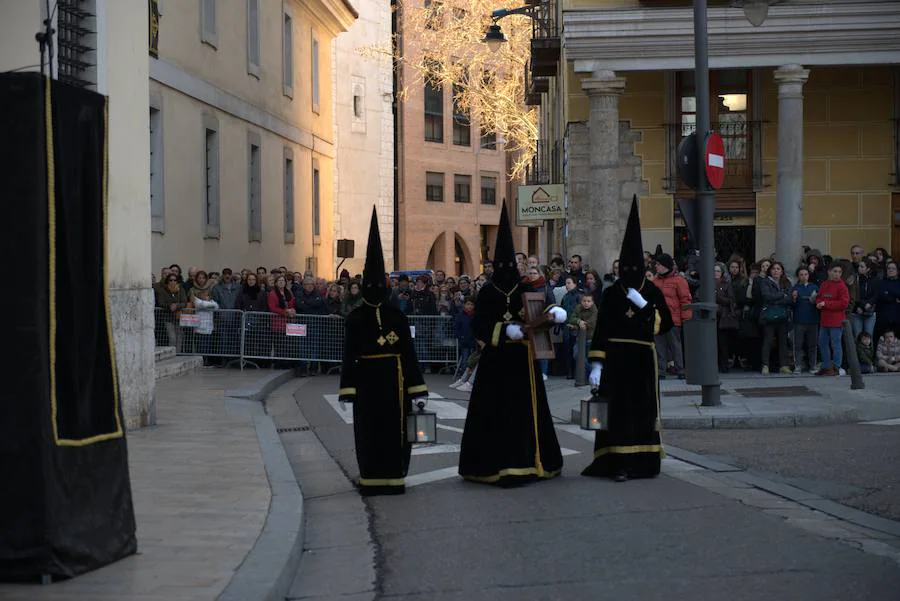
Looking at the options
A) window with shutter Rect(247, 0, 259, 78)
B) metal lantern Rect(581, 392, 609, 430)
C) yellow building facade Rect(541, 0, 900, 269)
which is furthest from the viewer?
window with shutter Rect(247, 0, 259, 78)

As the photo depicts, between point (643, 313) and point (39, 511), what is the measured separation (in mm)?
5687

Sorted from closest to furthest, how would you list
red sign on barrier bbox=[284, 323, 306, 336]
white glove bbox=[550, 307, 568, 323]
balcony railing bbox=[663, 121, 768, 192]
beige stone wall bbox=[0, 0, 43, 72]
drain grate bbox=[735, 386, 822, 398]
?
1. white glove bbox=[550, 307, 568, 323]
2. beige stone wall bbox=[0, 0, 43, 72]
3. drain grate bbox=[735, 386, 822, 398]
4. red sign on barrier bbox=[284, 323, 306, 336]
5. balcony railing bbox=[663, 121, 768, 192]

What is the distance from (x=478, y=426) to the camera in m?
10.9

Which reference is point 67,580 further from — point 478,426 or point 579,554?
point 478,426

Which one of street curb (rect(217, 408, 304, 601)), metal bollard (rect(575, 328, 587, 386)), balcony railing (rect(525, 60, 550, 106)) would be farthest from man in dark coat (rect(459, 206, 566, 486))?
balcony railing (rect(525, 60, 550, 106))

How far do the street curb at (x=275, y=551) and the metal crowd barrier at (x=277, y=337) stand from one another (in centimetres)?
1240

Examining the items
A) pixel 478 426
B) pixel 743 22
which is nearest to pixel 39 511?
pixel 478 426

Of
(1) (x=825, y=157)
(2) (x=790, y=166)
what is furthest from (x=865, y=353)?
(1) (x=825, y=157)

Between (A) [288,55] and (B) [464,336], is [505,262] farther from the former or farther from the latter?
(A) [288,55]

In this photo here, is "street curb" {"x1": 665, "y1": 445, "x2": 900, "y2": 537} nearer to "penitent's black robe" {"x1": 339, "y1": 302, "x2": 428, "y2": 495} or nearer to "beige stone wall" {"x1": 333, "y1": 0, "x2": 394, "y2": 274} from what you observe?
"penitent's black robe" {"x1": 339, "y1": 302, "x2": 428, "y2": 495}

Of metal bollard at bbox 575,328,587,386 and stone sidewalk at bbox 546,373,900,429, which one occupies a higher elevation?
metal bollard at bbox 575,328,587,386

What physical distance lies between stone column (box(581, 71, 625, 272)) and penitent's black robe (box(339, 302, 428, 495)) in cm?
1510

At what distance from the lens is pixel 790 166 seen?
25.2 metres

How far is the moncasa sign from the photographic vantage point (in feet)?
91.4
